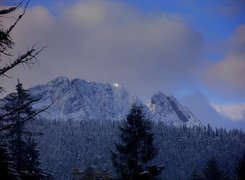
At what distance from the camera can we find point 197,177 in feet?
181

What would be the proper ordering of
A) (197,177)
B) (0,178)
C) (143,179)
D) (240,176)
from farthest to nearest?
(197,177)
(240,176)
(143,179)
(0,178)

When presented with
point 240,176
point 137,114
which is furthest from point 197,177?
point 137,114

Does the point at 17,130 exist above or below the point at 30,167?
above

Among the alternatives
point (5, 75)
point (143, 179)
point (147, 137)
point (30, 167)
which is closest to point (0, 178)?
point (5, 75)

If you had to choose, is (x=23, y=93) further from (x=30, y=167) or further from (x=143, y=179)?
(x=143, y=179)

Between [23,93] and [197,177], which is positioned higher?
[23,93]

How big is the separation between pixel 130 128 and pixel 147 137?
3.90 ft

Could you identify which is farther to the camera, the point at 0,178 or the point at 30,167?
the point at 30,167

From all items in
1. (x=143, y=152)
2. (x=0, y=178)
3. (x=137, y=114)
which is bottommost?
(x=0, y=178)

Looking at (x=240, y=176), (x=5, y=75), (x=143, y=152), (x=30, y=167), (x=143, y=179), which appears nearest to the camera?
(x=5, y=75)

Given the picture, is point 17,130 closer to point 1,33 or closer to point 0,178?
point 0,178

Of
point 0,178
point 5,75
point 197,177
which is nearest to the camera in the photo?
point 5,75

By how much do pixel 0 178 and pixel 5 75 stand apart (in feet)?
10.1

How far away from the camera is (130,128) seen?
23500mm
